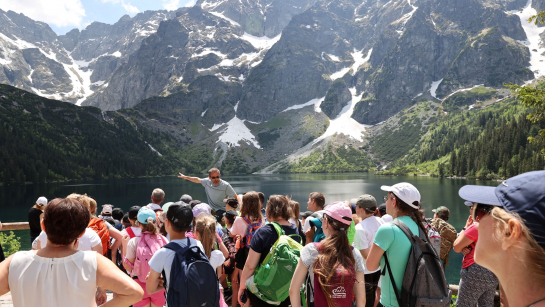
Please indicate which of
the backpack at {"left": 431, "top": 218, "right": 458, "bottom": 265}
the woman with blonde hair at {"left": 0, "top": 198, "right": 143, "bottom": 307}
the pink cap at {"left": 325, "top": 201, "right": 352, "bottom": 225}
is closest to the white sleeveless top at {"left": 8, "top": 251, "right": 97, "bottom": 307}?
the woman with blonde hair at {"left": 0, "top": 198, "right": 143, "bottom": 307}

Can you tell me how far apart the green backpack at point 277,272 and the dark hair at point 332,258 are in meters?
0.76

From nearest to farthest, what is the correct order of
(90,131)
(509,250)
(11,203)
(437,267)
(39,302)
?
(509,250)
(39,302)
(437,267)
(11,203)
(90,131)

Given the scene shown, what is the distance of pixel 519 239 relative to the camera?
4.58ft

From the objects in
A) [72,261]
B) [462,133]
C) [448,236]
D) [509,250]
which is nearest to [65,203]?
[72,261]

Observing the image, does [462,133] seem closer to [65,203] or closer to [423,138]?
[423,138]

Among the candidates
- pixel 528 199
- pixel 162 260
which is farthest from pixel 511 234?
pixel 162 260

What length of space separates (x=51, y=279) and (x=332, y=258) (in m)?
2.65

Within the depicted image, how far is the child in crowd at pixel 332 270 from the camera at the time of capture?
131 inches

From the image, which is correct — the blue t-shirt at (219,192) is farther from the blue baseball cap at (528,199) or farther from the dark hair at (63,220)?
the blue baseball cap at (528,199)

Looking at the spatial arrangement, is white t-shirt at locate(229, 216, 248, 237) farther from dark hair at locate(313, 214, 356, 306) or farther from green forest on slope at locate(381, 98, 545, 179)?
green forest on slope at locate(381, 98, 545, 179)

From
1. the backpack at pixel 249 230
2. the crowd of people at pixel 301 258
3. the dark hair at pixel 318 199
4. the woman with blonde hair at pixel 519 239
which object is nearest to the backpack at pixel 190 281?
the crowd of people at pixel 301 258

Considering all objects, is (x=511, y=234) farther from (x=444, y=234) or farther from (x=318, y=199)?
(x=444, y=234)

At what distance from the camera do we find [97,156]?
12950 centimetres

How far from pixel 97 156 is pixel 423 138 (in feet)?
553
